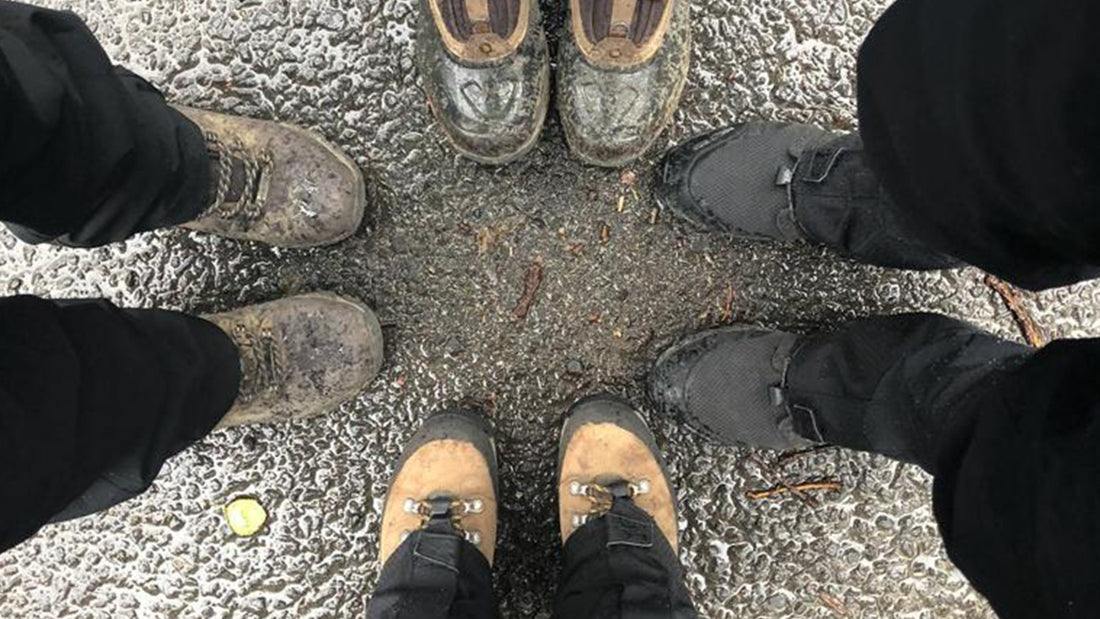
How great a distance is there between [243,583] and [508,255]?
730 millimetres

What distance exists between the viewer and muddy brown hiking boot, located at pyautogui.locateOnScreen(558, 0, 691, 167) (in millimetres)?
1103

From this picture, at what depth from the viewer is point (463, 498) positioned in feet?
4.00

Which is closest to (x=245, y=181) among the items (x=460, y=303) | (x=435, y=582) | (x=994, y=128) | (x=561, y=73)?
(x=460, y=303)

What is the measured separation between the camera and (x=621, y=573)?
43.2 inches

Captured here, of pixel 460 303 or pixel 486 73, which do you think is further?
pixel 460 303

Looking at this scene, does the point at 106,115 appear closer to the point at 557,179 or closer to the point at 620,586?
the point at 557,179

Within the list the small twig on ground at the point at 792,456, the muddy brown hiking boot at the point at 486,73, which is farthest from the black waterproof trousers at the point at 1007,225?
the muddy brown hiking boot at the point at 486,73

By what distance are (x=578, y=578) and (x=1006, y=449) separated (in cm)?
63

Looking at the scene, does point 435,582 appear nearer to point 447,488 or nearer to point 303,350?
point 447,488

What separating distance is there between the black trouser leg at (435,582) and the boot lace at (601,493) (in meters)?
0.17

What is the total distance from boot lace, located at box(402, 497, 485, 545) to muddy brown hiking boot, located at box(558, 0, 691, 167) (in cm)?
59

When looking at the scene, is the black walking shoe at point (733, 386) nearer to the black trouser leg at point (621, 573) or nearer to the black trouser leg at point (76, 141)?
the black trouser leg at point (621, 573)

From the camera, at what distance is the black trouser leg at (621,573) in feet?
3.49

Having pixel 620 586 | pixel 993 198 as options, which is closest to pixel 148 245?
pixel 620 586
